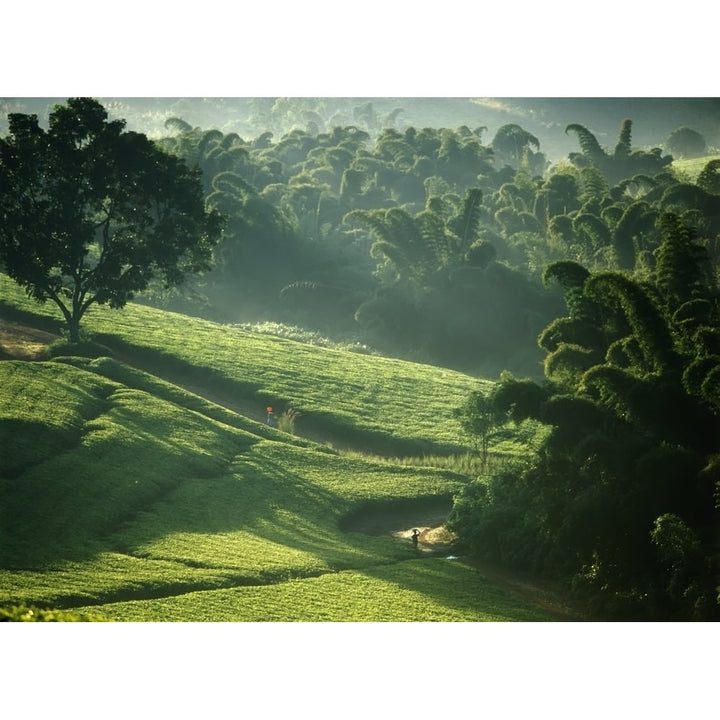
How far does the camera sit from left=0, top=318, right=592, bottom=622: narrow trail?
21.9 m

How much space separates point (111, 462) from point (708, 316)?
1493 centimetres

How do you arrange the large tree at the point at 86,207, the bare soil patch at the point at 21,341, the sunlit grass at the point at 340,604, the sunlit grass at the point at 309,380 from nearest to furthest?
the sunlit grass at the point at 340,604 → the bare soil patch at the point at 21,341 → the large tree at the point at 86,207 → the sunlit grass at the point at 309,380

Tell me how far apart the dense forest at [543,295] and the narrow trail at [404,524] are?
539 millimetres

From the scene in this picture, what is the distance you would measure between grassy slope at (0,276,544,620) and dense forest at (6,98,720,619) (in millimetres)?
2806

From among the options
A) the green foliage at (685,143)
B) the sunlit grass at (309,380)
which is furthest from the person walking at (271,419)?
the green foliage at (685,143)

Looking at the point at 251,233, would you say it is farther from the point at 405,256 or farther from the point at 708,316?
the point at 708,316

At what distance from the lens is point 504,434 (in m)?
29.9

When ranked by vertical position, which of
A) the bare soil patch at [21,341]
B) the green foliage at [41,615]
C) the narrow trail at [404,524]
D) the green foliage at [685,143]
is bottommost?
the green foliage at [41,615]

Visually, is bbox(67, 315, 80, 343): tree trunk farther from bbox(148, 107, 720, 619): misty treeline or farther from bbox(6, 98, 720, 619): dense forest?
bbox(148, 107, 720, 619): misty treeline

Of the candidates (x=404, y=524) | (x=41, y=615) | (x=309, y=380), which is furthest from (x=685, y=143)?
(x=41, y=615)

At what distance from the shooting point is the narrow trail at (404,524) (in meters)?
21.9

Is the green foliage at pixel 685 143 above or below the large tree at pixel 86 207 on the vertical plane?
above

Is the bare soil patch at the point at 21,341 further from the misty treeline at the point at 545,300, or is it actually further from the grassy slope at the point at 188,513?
the misty treeline at the point at 545,300

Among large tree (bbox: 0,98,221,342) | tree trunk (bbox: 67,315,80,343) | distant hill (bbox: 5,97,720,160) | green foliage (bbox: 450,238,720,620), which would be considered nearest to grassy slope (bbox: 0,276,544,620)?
tree trunk (bbox: 67,315,80,343)
